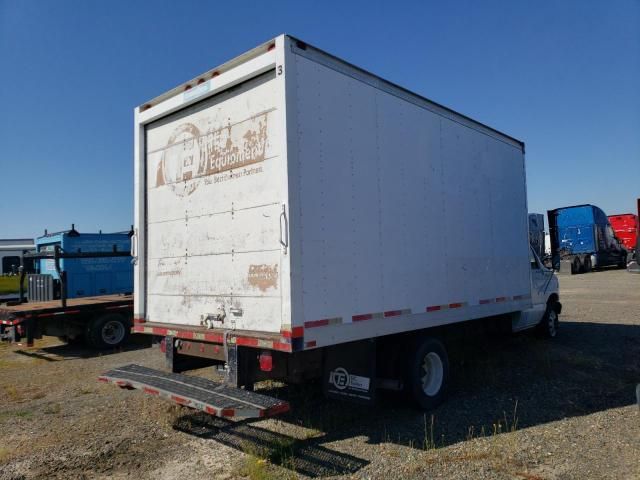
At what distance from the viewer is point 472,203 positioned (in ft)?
22.5

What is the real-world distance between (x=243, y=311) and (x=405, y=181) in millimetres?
2357

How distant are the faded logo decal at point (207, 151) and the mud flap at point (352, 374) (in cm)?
212

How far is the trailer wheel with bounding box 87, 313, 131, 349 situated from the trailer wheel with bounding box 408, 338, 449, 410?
730cm

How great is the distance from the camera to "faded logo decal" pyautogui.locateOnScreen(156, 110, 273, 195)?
4.73 m

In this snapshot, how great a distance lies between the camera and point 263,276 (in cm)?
459

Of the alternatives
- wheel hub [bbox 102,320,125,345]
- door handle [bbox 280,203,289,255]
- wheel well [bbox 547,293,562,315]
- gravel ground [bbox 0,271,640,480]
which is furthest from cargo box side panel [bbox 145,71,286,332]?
wheel well [bbox 547,293,562,315]

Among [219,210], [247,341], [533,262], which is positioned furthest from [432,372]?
[533,262]

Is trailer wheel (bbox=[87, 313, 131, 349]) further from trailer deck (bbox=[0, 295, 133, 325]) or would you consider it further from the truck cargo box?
the truck cargo box

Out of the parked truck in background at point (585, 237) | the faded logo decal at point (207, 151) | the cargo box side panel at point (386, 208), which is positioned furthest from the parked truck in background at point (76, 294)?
the parked truck in background at point (585, 237)

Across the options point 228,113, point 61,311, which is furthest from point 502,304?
point 61,311

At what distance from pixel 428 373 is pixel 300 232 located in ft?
9.24

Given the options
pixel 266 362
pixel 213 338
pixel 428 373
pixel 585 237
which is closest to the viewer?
pixel 266 362

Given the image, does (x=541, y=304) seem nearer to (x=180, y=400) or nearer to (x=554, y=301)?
(x=554, y=301)

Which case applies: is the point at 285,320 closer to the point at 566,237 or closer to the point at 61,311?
the point at 61,311
